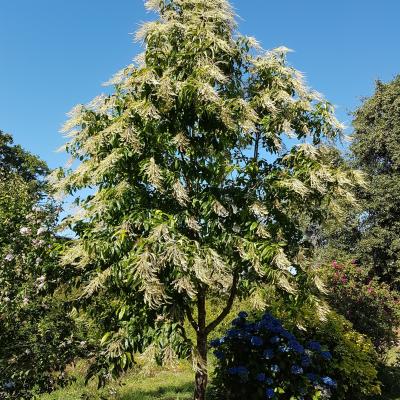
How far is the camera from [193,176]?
17.3 ft

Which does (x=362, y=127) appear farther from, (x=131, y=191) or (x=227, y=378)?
(x=131, y=191)

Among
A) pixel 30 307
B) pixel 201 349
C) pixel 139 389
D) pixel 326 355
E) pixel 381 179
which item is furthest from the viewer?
pixel 381 179

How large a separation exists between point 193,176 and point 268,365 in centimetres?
334

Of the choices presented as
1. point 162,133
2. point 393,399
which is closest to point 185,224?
point 162,133

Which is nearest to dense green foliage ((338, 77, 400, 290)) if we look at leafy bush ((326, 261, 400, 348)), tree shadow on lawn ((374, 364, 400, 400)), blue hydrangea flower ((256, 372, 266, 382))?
leafy bush ((326, 261, 400, 348))

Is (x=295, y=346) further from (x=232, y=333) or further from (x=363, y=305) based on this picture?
(x=363, y=305)

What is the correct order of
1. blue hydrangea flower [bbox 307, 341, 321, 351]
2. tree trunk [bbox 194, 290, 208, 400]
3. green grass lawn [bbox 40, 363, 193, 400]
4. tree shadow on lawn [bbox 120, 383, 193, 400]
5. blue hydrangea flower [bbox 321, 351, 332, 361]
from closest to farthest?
tree trunk [bbox 194, 290, 208, 400] → blue hydrangea flower [bbox 321, 351, 332, 361] → blue hydrangea flower [bbox 307, 341, 321, 351] → green grass lawn [bbox 40, 363, 193, 400] → tree shadow on lawn [bbox 120, 383, 193, 400]

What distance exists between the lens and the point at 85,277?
4914 millimetres

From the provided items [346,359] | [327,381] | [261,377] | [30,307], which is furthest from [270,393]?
[30,307]

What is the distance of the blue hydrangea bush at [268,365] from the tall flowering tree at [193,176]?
0.94 m

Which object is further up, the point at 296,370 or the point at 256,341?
the point at 256,341

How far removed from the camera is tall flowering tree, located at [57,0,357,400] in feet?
14.0

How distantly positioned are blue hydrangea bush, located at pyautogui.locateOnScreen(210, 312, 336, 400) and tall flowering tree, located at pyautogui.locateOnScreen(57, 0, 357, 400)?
37.0 inches

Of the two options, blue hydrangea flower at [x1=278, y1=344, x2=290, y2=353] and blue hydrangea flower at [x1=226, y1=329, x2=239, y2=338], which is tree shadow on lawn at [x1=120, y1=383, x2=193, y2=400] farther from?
blue hydrangea flower at [x1=278, y1=344, x2=290, y2=353]
